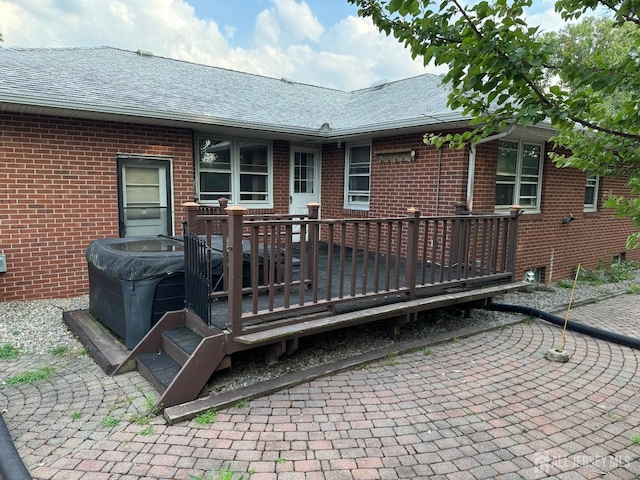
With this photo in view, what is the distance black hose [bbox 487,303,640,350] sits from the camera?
178 inches

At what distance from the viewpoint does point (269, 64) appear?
69.3ft

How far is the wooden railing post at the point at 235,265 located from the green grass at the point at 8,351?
94.7 inches

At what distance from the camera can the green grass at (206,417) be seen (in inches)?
109

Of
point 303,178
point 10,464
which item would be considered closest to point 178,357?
point 10,464

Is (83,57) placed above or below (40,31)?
below

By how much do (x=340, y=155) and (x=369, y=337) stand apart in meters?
4.84

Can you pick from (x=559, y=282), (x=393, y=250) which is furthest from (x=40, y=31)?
(x=559, y=282)

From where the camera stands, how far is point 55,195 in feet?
18.7

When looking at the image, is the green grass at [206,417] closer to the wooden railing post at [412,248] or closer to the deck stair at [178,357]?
the deck stair at [178,357]

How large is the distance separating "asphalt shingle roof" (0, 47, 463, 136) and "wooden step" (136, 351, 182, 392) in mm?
3545

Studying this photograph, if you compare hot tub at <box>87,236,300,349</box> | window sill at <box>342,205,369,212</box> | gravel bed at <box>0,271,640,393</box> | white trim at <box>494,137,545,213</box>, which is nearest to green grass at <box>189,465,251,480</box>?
gravel bed at <box>0,271,640,393</box>

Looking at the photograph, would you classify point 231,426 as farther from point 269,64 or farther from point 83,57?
point 269,64

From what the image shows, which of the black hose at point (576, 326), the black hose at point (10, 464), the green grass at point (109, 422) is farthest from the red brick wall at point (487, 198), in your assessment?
the black hose at point (10, 464)

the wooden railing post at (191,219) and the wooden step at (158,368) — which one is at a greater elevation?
the wooden railing post at (191,219)
